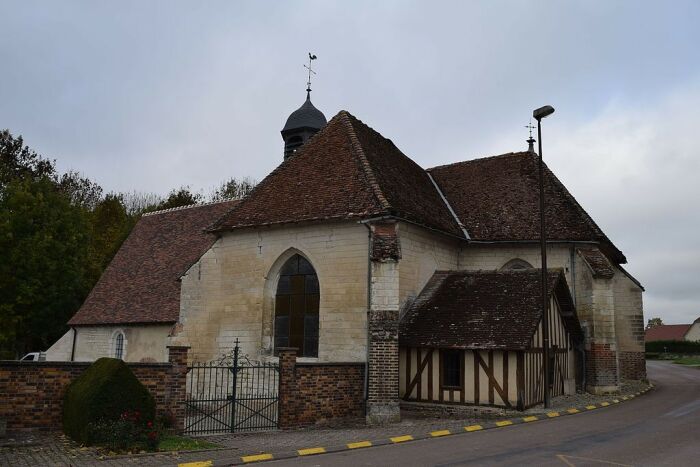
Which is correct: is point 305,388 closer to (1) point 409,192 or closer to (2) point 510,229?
(1) point 409,192

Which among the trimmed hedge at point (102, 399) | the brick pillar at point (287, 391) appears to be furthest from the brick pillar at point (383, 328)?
the trimmed hedge at point (102, 399)

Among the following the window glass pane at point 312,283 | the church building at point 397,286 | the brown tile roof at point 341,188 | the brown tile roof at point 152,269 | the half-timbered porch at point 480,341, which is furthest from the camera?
the brown tile roof at point 152,269

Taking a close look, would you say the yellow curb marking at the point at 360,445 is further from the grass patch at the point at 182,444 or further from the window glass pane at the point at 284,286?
the window glass pane at the point at 284,286

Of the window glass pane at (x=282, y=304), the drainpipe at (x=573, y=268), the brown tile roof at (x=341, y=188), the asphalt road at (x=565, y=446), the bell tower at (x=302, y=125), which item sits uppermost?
the bell tower at (x=302, y=125)

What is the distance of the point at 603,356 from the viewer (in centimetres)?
1933

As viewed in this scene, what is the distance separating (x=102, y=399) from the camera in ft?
34.4

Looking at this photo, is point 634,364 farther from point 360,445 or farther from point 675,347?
point 675,347

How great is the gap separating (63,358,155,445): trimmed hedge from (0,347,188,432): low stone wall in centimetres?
38

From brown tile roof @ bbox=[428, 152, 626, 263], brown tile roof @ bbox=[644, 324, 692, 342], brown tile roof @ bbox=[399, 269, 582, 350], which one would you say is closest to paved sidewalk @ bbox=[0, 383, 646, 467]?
brown tile roof @ bbox=[399, 269, 582, 350]

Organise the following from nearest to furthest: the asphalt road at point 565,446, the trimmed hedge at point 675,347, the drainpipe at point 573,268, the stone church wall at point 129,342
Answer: the asphalt road at point 565,446 < the drainpipe at point 573,268 < the stone church wall at point 129,342 < the trimmed hedge at point 675,347

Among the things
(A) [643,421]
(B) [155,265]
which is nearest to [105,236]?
(B) [155,265]

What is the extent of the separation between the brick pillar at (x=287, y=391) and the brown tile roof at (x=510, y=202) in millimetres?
9450

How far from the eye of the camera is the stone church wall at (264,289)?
15974mm

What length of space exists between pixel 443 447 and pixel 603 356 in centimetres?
1108
